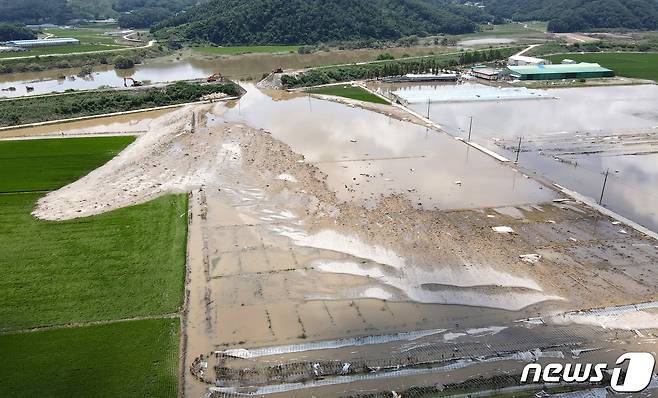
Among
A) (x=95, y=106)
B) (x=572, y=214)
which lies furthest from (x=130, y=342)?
(x=95, y=106)

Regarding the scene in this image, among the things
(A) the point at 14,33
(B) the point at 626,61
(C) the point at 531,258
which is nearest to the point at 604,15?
(B) the point at 626,61

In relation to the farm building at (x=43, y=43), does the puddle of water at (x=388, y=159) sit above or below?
below

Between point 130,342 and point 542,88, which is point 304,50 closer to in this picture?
point 542,88

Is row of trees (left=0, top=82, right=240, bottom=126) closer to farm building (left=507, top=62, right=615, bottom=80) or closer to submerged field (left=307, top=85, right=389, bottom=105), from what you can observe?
submerged field (left=307, top=85, right=389, bottom=105)

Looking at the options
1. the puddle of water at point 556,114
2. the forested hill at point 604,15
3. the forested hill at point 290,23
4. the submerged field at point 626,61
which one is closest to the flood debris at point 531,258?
the puddle of water at point 556,114

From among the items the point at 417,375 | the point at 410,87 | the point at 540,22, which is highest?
the point at 540,22

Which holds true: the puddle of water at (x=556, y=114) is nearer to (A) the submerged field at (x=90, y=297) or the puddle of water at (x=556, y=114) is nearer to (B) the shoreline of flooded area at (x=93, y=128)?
(B) the shoreline of flooded area at (x=93, y=128)
